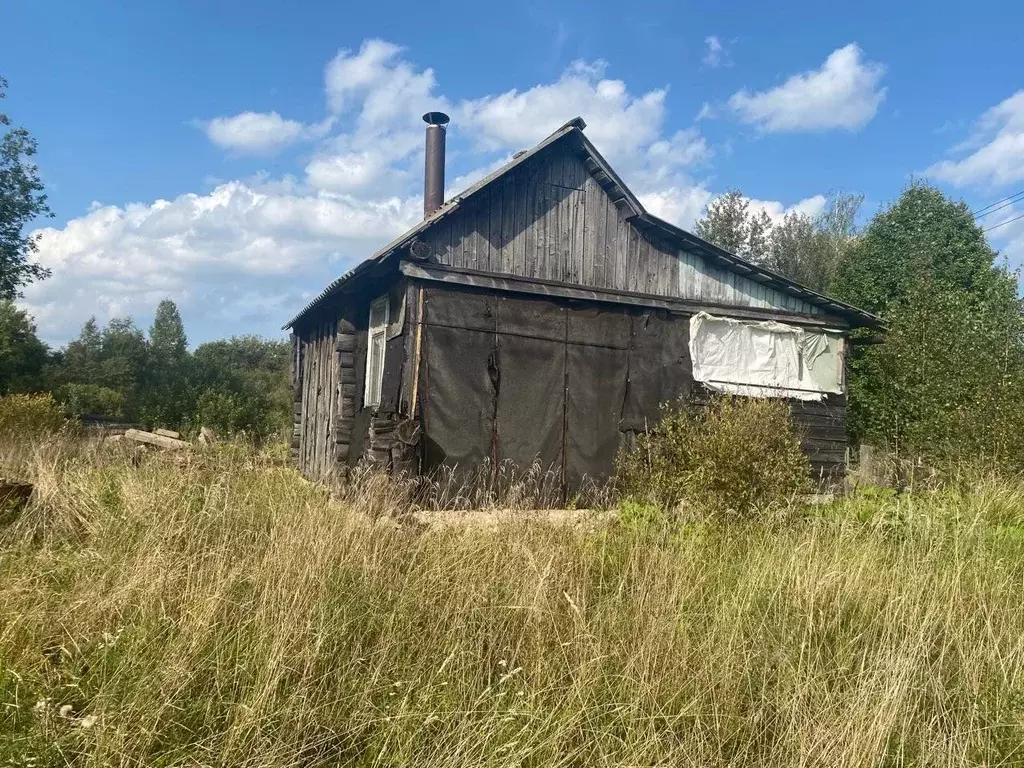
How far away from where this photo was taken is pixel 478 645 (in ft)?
11.8

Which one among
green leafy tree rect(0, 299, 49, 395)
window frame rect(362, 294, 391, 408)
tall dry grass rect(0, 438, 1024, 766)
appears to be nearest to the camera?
tall dry grass rect(0, 438, 1024, 766)

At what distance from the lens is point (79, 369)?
3155cm

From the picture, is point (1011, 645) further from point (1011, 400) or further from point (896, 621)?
point (1011, 400)

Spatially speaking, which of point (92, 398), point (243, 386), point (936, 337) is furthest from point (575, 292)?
point (243, 386)

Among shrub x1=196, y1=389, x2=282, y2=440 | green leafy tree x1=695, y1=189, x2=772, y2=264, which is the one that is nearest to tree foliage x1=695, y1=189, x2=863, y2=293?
green leafy tree x1=695, y1=189, x2=772, y2=264

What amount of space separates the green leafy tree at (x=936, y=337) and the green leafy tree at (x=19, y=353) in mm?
26511

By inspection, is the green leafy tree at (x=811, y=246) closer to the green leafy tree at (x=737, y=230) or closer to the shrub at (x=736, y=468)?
the green leafy tree at (x=737, y=230)

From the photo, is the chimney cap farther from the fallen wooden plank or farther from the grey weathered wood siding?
the fallen wooden plank

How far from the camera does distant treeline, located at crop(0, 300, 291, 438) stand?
2269cm

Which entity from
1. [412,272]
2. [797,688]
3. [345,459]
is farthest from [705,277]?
[797,688]

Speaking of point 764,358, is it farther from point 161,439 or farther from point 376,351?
point 161,439

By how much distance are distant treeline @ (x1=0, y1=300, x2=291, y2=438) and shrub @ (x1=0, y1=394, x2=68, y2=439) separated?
307cm

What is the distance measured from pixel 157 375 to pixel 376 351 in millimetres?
32910

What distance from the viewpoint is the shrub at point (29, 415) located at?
1278cm
